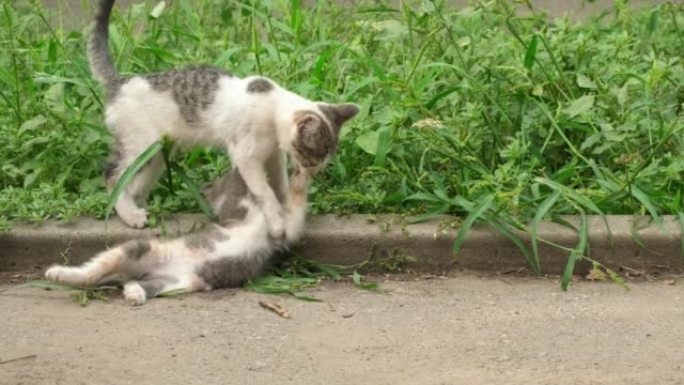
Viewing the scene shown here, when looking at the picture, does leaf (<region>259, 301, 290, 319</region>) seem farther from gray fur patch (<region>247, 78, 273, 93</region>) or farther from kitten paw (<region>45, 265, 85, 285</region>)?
gray fur patch (<region>247, 78, 273, 93</region>)

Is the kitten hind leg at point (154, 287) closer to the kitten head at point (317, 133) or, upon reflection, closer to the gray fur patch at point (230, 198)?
the gray fur patch at point (230, 198)

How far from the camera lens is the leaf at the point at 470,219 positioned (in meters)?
5.41

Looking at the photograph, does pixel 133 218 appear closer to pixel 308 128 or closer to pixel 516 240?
pixel 308 128

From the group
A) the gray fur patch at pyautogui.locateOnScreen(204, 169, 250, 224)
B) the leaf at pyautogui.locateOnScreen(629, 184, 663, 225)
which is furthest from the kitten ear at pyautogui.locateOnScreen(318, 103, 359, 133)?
the leaf at pyautogui.locateOnScreen(629, 184, 663, 225)

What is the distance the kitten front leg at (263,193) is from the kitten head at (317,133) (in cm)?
18

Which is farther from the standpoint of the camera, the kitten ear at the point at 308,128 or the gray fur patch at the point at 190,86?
the gray fur patch at the point at 190,86

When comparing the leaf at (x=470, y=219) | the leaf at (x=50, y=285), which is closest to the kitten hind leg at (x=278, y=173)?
the leaf at (x=470, y=219)

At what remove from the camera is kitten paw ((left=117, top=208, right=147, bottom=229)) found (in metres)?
5.66

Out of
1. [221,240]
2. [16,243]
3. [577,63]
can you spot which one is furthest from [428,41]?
[16,243]

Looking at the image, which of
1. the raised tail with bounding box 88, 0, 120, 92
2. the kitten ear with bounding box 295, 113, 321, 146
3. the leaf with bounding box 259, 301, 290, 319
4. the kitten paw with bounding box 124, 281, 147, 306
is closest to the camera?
the leaf with bounding box 259, 301, 290, 319

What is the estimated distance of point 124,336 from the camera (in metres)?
4.66

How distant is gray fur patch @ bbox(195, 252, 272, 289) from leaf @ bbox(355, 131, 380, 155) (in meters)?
0.84

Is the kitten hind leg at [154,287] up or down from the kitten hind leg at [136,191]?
down

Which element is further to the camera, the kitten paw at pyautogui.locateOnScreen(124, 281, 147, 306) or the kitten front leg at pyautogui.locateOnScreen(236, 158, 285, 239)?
the kitten front leg at pyautogui.locateOnScreen(236, 158, 285, 239)
